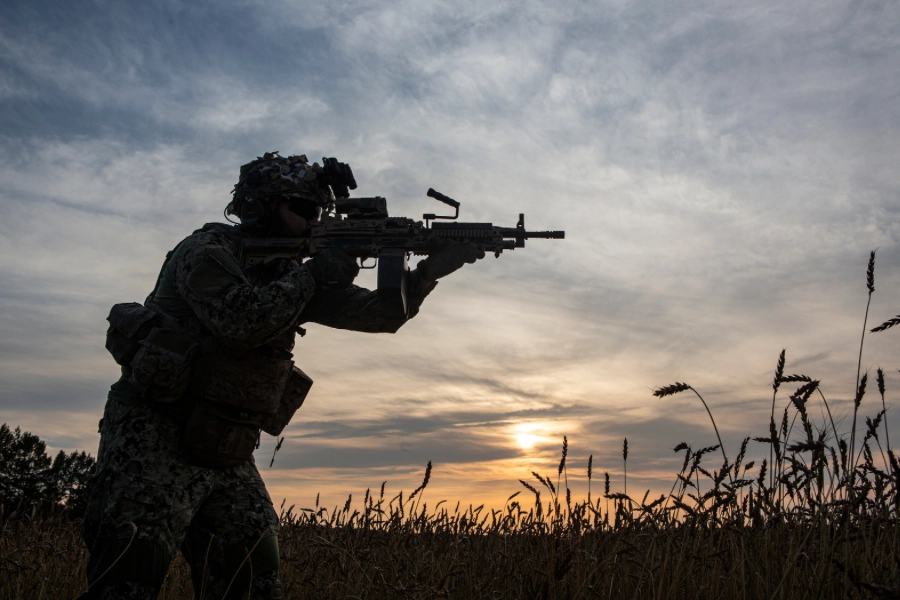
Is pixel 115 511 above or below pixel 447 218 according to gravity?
below

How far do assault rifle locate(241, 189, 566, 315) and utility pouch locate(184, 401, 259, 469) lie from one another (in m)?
1.22

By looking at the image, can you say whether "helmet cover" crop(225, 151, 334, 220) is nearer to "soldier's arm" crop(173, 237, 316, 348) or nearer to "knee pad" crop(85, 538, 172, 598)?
"soldier's arm" crop(173, 237, 316, 348)

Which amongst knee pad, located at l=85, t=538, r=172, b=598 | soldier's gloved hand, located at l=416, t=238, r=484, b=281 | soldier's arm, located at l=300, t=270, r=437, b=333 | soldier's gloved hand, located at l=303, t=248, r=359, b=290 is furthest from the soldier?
soldier's gloved hand, located at l=416, t=238, r=484, b=281

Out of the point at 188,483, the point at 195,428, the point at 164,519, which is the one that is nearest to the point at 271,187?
the point at 195,428

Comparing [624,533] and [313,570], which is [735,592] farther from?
[313,570]

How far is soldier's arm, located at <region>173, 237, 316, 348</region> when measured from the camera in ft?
14.1

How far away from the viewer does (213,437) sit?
13.9 ft

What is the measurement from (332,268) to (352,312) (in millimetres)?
521

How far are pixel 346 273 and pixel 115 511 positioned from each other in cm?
218

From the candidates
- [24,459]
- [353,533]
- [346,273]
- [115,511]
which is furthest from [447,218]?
[24,459]

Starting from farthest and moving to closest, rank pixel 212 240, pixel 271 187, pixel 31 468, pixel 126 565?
pixel 31 468
pixel 271 187
pixel 212 240
pixel 126 565

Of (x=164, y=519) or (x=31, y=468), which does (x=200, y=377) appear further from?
(x=31, y=468)

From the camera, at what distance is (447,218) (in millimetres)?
6129

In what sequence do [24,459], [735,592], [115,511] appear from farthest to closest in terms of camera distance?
[24,459], [115,511], [735,592]
